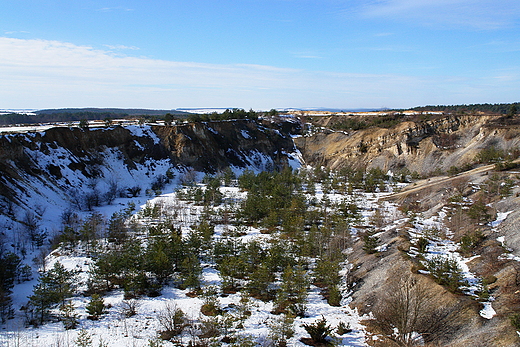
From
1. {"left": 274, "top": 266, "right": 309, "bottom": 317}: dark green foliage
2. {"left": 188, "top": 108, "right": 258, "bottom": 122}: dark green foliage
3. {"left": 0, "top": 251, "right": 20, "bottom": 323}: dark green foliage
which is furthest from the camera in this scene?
{"left": 188, "top": 108, "right": 258, "bottom": 122}: dark green foliage

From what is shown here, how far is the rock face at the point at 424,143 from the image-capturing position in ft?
212

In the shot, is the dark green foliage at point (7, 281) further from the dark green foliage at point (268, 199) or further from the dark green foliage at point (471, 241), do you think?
the dark green foliage at point (471, 241)

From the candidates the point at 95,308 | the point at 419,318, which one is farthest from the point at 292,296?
the point at 95,308

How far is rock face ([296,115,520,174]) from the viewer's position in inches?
2544

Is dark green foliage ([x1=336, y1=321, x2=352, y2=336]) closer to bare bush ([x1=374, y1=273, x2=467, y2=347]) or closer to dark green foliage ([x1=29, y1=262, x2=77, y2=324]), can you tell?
bare bush ([x1=374, y1=273, x2=467, y2=347])

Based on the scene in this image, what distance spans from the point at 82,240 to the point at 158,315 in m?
19.4

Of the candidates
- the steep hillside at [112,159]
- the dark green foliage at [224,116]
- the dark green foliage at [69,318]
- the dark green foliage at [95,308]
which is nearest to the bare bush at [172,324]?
the dark green foliage at [95,308]

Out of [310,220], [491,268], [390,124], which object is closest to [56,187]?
[310,220]

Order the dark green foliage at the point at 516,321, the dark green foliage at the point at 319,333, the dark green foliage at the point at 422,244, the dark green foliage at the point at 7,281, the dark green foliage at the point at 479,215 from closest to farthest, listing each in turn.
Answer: the dark green foliage at the point at 516,321 → the dark green foliage at the point at 319,333 → the dark green foliage at the point at 7,281 → the dark green foliage at the point at 422,244 → the dark green foliage at the point at 479,215

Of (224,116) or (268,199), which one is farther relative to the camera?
(224,116)

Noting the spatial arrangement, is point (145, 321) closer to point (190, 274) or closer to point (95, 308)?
point (95, 308)

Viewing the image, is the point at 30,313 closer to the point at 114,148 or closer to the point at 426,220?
the point at 426,220

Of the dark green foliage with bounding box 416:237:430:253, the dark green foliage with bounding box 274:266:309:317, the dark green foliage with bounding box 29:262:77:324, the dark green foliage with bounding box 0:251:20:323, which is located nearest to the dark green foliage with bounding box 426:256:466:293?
the dark green foliage with bounding box 416:237:430:253

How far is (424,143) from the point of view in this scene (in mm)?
74250
